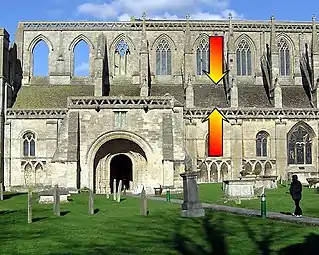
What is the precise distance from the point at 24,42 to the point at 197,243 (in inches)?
1714

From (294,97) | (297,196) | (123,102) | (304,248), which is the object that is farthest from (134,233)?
(294,97)

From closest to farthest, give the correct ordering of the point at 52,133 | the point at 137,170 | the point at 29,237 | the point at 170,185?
1. the point at 29,237
2. the point at 170,185
3. the point at 137,170
4. the point at 52,133

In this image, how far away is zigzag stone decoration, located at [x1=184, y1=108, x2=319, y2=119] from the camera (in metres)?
47.9

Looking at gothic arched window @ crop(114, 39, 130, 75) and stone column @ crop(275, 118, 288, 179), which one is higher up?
gothic arched window @ crop(114, 39, 130, 75)

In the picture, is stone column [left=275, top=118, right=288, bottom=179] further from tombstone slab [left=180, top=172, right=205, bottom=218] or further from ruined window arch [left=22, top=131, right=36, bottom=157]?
tombstone slab [left=180, top=172, right=205, bottom=218]

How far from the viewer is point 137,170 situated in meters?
41.3

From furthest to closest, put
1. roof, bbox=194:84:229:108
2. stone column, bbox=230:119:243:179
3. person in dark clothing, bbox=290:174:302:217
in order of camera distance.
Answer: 1. roof, bbox=194:84:229:108
2. stone column, bbox=230:119:243:179
3. person in dark clothing, bbox=290:174:302:217

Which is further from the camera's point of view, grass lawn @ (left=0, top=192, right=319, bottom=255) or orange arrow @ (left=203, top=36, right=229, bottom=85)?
orange arrow @ (left=203, top=36, right=229, bottom=85)

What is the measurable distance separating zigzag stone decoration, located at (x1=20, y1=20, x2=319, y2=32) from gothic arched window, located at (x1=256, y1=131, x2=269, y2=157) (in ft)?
39.9

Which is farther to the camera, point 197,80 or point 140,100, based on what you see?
point 197,80

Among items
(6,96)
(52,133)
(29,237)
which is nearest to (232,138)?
(52,133)

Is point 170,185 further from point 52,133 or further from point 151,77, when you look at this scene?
point 151,77

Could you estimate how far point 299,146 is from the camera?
4984 centimetres

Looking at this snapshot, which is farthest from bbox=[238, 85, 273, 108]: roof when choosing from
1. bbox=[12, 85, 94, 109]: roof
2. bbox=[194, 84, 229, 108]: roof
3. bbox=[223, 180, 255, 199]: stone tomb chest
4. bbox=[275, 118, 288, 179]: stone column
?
bbox=[223, 180, 255, 199]: stone tomb chest
